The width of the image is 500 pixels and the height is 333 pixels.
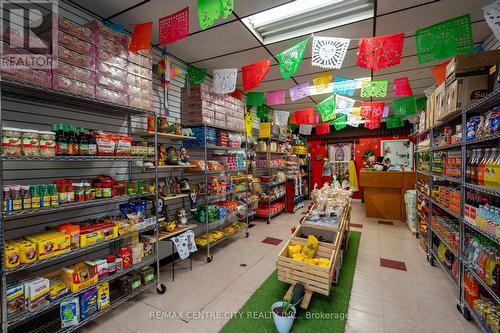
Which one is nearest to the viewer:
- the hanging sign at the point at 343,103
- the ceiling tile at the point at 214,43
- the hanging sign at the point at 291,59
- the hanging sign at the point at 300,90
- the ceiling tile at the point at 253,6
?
the ceiling tile at the point at 253,6

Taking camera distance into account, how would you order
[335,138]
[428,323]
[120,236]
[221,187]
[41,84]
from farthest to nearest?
[335,138], [221,187], [120,236], [428,323], [41,84]

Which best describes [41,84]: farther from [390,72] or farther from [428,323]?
[390,72]

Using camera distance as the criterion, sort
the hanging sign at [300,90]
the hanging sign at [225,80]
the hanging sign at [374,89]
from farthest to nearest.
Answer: the hanging sign at [300,90]
the hanging sign at [374,89]
the hanging sign at [225,80]

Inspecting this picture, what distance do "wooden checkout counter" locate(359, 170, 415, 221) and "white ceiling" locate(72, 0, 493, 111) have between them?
99.4 inches

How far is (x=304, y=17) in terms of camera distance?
2.70 metres

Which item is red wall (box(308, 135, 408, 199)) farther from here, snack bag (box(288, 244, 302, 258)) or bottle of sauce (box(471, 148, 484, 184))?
snack bag (box(288, 244, 302, 258))

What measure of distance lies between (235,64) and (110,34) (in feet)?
6.44

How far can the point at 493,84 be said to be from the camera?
2000 millimetres

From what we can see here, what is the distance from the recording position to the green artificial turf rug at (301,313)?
2.04m

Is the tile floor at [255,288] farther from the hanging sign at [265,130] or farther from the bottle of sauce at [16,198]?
the hanging sign at [265,130]

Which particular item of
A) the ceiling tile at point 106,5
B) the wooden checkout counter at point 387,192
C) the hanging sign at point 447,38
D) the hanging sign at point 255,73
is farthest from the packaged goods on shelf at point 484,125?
the wooden checkout counter at point 387,192

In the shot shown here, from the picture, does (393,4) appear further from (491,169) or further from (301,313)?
(301,313)

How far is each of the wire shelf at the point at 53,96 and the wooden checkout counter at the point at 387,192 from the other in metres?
5.53

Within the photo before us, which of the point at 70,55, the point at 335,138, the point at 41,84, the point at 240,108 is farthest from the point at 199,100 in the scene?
the point at 335,138
